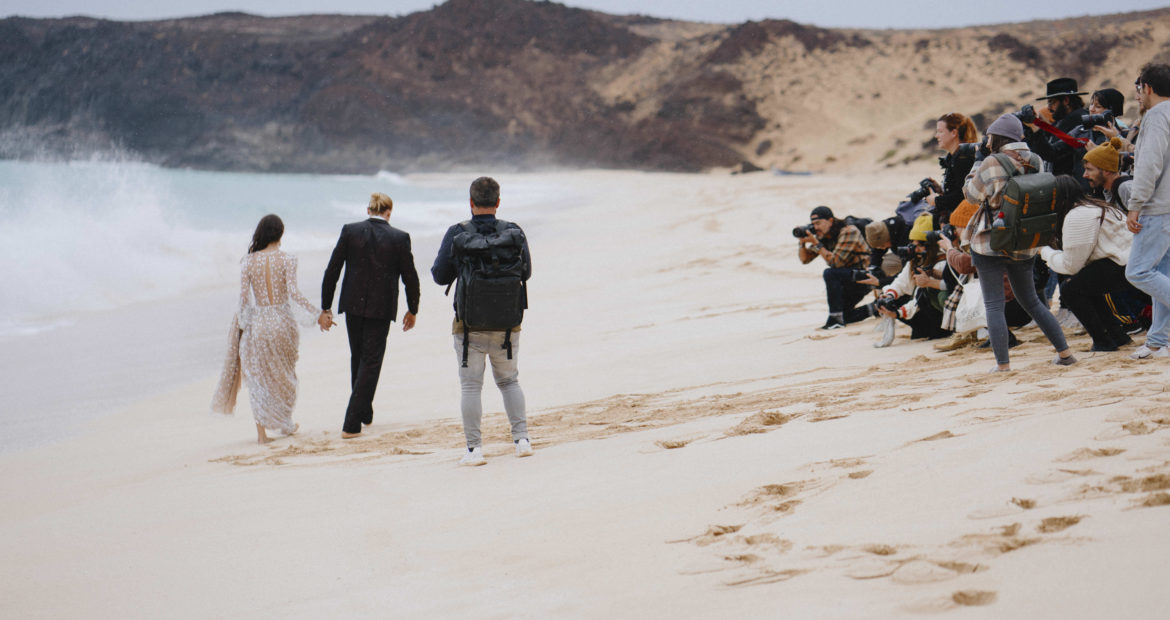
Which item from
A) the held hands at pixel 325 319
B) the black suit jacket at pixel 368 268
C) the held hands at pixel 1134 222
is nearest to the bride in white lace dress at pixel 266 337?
the held hands at pixel 325 319

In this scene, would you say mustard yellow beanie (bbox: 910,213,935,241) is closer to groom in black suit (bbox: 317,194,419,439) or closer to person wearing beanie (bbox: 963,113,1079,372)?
person wearing beanie (bbox: 963,113,1079,372)

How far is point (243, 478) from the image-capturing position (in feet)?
15.4

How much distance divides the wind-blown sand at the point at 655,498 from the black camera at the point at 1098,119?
55.2 inches

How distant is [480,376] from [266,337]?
6.43ft

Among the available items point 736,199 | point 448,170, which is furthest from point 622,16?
point 736,199

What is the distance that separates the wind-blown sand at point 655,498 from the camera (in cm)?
257

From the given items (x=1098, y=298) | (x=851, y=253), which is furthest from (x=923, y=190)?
(x=1098, y=298)

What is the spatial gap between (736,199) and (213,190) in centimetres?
3841

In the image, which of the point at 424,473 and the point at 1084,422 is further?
the point at 424,473

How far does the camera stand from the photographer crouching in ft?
24.5

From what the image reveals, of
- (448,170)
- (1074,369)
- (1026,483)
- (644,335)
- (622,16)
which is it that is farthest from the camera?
(622,16)

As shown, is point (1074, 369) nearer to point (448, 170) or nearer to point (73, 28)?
point (448, 170)

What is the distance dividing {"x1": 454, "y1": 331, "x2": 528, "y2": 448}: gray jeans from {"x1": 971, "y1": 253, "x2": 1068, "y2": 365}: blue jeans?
2559mm

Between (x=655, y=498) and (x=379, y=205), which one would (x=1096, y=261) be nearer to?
(x=655, y=498)
